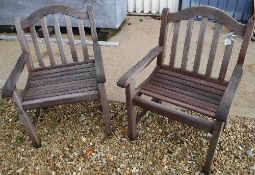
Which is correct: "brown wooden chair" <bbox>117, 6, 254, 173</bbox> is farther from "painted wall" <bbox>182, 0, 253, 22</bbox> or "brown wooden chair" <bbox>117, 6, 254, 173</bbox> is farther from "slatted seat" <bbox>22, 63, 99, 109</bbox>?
"painted wall" <bbox>182, 0, 253, 22</bbox>

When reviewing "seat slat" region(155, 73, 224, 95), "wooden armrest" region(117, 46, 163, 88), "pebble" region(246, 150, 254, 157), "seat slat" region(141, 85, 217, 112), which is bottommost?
"pebble" region(246, 150, 254, 157)

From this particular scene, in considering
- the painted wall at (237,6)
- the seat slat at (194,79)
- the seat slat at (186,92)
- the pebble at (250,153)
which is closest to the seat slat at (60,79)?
the seat slat at (186,92)

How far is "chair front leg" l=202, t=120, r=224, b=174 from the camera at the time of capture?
94.3 inches

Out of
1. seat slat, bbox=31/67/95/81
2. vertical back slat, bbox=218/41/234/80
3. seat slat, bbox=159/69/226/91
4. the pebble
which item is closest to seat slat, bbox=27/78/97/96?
seat slat, bbox=31/67/95/81

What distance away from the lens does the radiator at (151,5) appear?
17.6ft

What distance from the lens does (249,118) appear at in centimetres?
333

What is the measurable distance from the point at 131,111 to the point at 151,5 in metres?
3.24

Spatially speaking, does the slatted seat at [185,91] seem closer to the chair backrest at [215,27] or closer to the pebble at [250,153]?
the chair backrest at [215,27]

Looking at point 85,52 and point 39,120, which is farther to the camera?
point 39,120

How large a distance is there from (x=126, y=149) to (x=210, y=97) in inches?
41.1

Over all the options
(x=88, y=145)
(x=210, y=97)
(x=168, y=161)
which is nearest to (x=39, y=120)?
(x=88, y=145)

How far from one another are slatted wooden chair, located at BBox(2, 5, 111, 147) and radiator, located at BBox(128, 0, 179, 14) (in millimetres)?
2572

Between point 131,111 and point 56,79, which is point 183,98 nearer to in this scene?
point 131,111

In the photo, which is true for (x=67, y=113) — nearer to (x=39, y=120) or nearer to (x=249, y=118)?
(x=39, y=120)
